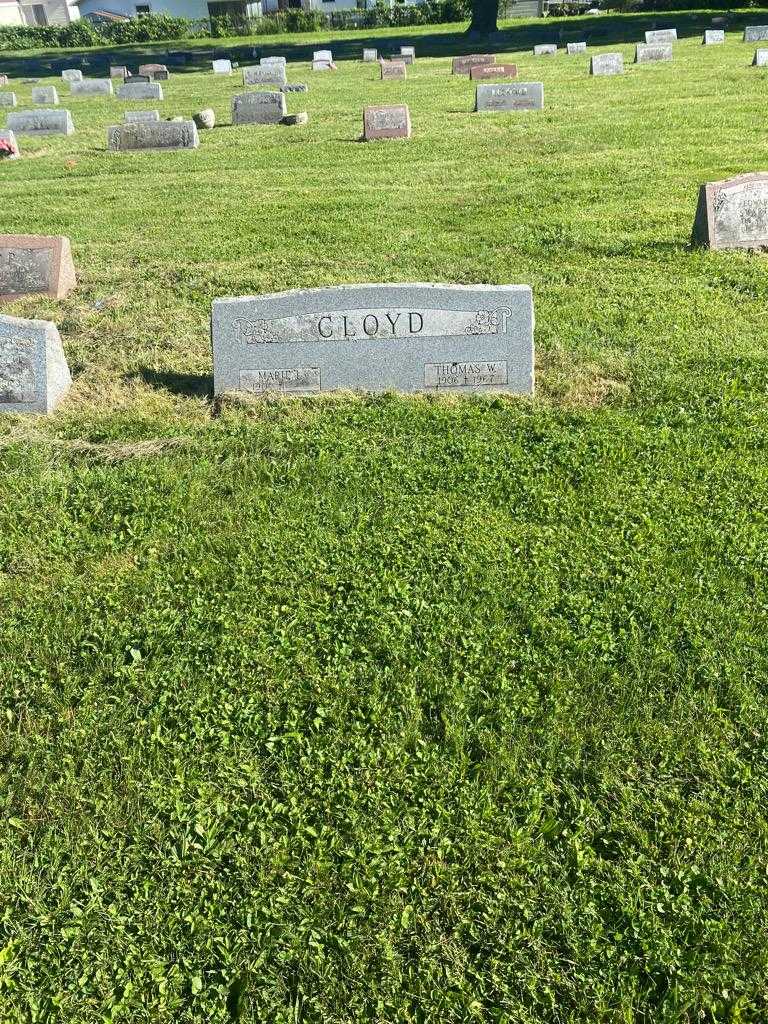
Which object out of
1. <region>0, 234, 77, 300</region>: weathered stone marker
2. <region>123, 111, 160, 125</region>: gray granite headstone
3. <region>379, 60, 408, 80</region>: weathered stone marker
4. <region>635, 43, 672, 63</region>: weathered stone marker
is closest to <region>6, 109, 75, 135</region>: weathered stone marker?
<region>123, 111, 160, 125</region>: gray granite headstone

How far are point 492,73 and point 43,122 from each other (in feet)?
44.6

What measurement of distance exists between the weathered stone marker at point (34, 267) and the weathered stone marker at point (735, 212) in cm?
719

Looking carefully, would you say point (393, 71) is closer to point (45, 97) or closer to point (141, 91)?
point (141, 91)

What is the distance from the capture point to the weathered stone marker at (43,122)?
21.7 metres

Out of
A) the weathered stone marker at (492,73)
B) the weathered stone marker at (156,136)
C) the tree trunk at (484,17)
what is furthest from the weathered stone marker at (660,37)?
the weathered stone marker at (156,136)

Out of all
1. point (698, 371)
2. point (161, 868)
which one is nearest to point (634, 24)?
point (698, 371)

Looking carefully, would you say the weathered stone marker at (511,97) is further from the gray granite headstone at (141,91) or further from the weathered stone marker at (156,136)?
the gray granite headstone at (141,91)

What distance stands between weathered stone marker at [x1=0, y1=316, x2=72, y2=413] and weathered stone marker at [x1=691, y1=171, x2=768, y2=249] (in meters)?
6.90

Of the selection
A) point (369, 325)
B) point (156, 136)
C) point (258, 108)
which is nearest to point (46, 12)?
point (258, 108)

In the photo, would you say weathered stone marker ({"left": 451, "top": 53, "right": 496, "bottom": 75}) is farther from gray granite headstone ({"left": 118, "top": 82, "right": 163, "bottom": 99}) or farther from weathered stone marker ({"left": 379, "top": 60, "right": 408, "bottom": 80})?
gray granite headstone ({"left": 118, "top": 82, "right": 163, "bottom": 99})

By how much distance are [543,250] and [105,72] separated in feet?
126

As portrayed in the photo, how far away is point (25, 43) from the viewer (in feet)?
167

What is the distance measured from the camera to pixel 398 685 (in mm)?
3730

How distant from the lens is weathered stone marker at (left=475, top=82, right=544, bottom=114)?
19.1 meters
